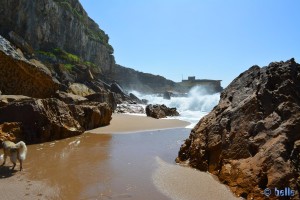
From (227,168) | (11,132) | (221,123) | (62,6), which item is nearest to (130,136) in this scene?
(11,132)

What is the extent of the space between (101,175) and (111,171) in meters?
0.40

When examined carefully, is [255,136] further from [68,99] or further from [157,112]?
[157,112]

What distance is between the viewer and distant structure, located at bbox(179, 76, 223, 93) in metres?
96.0

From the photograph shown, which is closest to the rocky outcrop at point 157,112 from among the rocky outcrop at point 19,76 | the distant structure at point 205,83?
the rocky outcrop at point 19,76

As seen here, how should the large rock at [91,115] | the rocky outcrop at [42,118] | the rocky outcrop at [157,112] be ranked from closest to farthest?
the rocky outcrop at [42,118] < the large rock at [91,115] < the rocky outcrop at [157,112]

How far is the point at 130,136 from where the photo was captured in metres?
12.7

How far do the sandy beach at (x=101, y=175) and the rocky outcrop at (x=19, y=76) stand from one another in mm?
5498

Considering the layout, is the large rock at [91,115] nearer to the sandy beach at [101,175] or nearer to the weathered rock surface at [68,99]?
the weathered rock surface at [68,99]

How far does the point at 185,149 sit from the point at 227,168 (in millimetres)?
2097

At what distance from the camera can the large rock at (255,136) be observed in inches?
215

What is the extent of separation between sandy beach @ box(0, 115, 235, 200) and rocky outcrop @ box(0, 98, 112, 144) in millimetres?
506

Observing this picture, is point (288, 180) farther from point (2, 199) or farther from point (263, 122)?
point (2, 199)

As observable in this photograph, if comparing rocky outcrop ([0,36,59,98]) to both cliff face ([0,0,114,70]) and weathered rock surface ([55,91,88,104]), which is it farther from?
cliff face ([0,0,114,70])

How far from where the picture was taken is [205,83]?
101750mm
